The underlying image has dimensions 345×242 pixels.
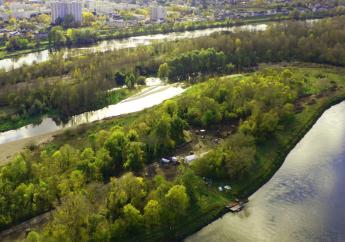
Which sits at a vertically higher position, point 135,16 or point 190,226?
point 135,16

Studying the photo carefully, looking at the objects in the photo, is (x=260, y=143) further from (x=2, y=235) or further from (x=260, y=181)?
(x=2, y=235)

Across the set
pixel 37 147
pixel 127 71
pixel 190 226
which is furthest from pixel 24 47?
pixel 190 226

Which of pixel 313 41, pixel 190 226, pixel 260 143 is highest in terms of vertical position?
pixel 313 41

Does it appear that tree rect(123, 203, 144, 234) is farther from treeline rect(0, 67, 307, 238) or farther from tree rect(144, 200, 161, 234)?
tree rect(144, 200, 161, 234)

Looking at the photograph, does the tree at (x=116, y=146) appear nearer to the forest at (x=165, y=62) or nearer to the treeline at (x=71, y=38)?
the forest at (x=165, y=62)

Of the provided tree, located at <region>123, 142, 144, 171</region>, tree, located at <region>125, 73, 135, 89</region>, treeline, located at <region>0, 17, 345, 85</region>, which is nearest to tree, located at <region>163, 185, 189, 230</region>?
Answer: tree, located at <region>123, 142, 144, 171</region>

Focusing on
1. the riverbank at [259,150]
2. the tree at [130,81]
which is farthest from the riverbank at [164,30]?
the riverbank at [259,150]
